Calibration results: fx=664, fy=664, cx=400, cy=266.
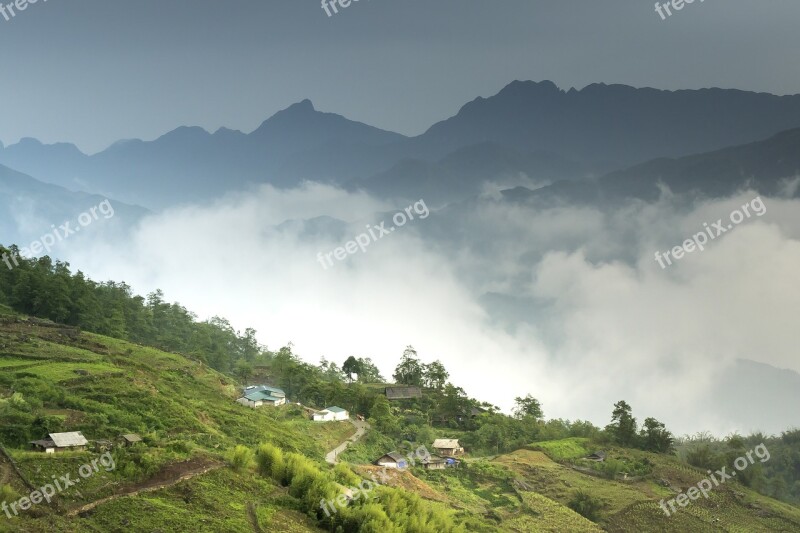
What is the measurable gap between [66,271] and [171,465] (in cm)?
4773

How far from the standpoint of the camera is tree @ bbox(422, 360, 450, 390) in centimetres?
7519

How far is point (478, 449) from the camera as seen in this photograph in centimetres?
5666

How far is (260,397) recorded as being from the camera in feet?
178

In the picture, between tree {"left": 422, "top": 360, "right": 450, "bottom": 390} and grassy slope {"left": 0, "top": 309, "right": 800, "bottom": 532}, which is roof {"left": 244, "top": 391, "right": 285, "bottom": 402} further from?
tree {"left": 422, "top": 360, "right": 450, "bottom": 390}

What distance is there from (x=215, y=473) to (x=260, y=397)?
29.9m

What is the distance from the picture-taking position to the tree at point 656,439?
187ft

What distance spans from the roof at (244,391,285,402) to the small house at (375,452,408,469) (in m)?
13.2

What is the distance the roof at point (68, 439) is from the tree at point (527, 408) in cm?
5022

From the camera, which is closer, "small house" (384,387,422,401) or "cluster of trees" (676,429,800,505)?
"cluster of trees" (676,429,800,505)

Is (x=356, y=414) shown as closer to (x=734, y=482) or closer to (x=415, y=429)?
(x=415, y=429)

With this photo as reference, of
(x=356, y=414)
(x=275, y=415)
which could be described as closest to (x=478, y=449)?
(x=356, y=414)
